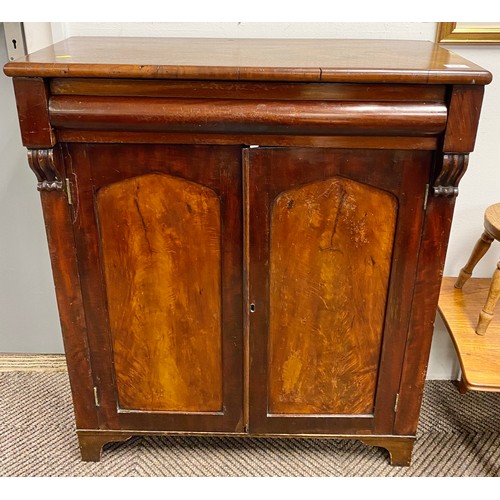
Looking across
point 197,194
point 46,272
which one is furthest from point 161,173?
point 46,272

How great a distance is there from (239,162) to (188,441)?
0.83 meters

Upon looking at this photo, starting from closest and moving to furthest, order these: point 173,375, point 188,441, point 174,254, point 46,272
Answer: point 174,254 < point 173,375 < point 188,441 < point 46,272

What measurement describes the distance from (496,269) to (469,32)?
570mm

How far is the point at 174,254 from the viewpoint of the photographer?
1188 millimetres

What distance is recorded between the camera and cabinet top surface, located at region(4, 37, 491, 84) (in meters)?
0.99

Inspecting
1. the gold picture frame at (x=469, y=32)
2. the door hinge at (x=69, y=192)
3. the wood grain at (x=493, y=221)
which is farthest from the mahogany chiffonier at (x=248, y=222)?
the wood grain at (x=493, y=221)

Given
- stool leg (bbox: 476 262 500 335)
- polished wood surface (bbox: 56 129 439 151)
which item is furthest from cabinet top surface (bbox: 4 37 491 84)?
stool leg (bbox: 476 262 500 335)

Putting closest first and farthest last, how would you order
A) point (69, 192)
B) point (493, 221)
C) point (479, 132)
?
point (69, 192), point (493, 221), point (479, 132)

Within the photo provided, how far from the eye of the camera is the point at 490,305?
1344 millimetres

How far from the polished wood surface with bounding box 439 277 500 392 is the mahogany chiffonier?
14cm

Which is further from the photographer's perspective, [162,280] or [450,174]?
[162,280]

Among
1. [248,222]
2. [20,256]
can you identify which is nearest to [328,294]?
[248,222]

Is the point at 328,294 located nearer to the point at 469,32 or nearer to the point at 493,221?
the point at 493,221
